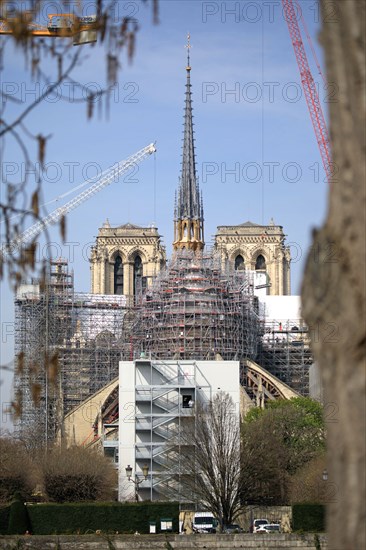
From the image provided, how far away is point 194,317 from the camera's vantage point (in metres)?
109

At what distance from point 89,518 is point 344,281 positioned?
48.7 m

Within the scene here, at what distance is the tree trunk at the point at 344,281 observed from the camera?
21.5ft

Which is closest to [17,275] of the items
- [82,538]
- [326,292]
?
[326,292]

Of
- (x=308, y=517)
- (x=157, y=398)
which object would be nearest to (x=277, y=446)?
(x=157, y=398)

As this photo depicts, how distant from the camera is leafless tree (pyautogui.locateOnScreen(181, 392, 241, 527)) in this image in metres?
60.9

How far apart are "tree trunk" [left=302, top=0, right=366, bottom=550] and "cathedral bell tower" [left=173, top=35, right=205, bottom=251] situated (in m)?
131

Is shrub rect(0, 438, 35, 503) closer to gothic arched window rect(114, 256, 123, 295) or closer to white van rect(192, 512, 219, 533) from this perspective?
white van rect(192, 512, 219, 533)

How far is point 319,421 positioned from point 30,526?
3761 centimetres

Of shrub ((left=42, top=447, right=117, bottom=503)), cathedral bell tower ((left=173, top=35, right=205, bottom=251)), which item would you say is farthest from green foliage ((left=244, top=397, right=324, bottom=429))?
cathedral bell tower ((left=173, top=35, right=205, bottom=251))

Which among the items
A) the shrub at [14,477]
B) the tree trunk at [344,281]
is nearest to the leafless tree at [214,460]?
the shrub at [14,477]

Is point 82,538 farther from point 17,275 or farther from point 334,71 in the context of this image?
point 334,71

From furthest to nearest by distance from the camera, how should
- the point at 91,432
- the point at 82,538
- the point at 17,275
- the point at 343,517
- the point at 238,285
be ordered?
the point at 238,285, the point at 91,432, the point at 82,538, the point at 17,275, the point at 343,517

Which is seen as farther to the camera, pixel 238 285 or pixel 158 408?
pixel 238 285

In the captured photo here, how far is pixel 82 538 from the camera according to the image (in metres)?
49.2
